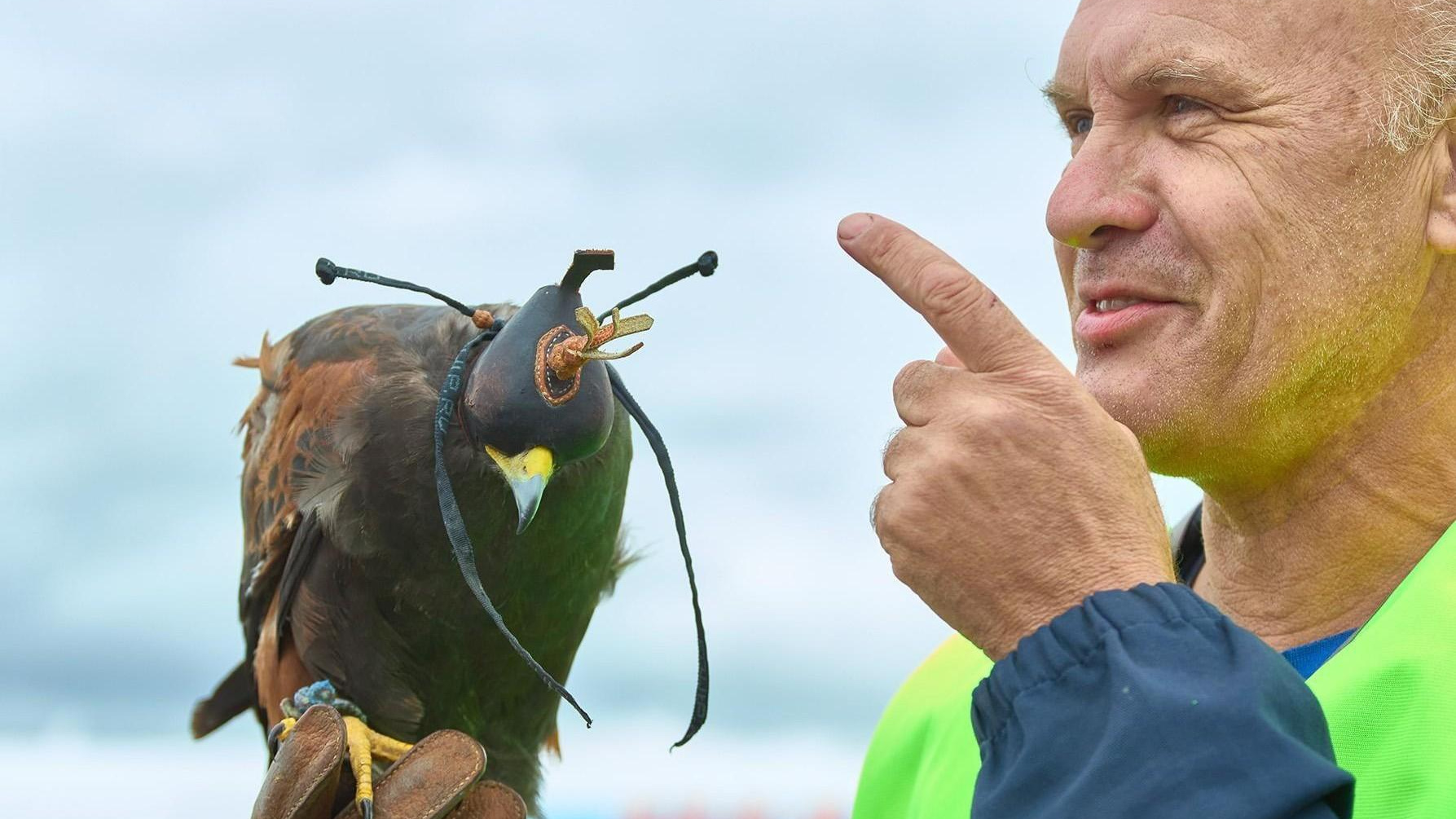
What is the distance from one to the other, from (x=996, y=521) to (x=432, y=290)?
1248mm

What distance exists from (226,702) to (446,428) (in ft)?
5.31

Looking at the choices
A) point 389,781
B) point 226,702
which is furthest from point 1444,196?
point 226,702

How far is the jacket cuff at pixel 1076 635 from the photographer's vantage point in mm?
1194

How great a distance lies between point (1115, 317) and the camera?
1.75 m

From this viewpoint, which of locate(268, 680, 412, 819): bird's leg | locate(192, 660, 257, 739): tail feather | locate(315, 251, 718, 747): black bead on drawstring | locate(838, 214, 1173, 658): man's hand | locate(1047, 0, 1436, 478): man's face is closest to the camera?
locate(838, 214, 1173, 658): man's hand

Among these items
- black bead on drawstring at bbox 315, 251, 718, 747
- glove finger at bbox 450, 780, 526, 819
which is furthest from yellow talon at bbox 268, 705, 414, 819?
black bead on drawstring at bbox 315, 251, 718, 747

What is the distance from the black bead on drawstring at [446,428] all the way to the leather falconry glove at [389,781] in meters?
0.22

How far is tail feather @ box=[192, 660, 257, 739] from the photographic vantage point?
Answer: 142 inches

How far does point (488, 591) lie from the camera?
280 centimetres

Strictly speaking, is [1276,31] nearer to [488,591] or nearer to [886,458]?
[886,458]

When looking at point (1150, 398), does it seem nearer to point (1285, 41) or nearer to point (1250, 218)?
point (1250, 218)

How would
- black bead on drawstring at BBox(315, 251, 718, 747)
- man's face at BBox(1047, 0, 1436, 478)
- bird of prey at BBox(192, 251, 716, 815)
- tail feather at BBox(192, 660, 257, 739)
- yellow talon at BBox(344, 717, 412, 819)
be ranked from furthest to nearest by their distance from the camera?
tail feather at BBox(192, 660, 257, 739), bird of prey at BBox(192, 251, 716, 815), yellow talon at BBox(344, 717, 412, 819), black bead on drawstring at BBox(315, 251, 718, 747), man's face at BBox(1047, 0, 1436, 478)

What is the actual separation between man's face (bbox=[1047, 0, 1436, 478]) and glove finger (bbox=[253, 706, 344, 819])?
4.45 feet

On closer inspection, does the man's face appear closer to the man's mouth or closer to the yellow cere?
the man's mouth
